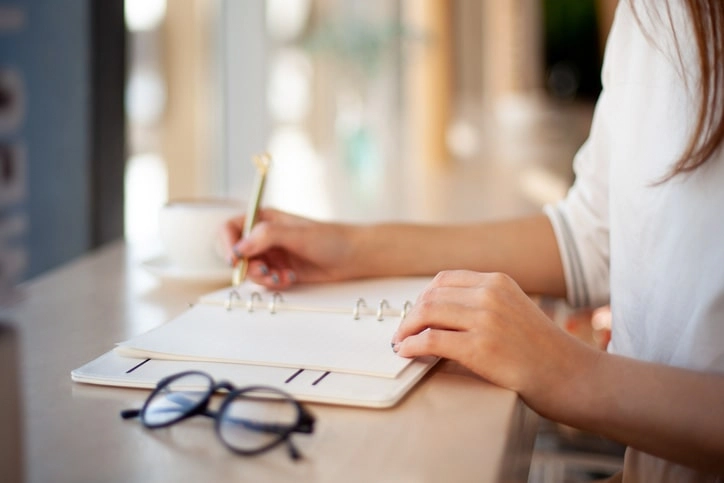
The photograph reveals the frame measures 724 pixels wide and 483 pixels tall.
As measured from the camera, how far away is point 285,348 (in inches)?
26.8

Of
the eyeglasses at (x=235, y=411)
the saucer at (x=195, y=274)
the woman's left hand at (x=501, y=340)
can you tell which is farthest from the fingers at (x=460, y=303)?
the saucer at (x=195, y=274)

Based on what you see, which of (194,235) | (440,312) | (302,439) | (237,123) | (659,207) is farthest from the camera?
(237,123)

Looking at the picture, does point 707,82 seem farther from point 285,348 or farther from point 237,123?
point 237,123

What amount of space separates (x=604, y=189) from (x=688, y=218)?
229mm

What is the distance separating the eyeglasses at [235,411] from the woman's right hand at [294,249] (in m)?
0.30

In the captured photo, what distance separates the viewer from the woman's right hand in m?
0.90

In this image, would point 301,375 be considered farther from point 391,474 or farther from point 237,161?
point 237,161

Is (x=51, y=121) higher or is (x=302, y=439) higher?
(x=51, y=121)

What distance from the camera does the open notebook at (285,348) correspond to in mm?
610

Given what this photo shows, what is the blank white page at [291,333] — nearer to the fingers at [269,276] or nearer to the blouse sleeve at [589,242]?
the fingers at [269,276]

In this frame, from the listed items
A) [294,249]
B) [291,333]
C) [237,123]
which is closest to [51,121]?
[294,249]

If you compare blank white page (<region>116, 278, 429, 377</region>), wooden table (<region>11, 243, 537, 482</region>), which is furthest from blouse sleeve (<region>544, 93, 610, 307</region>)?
wooden table (<region>11, 243, 537, 482</region>)

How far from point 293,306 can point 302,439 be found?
0.29 m

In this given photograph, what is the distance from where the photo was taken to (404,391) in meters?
0.60
